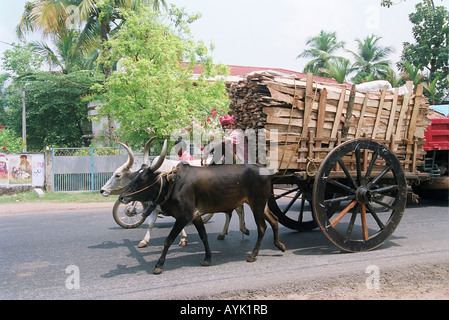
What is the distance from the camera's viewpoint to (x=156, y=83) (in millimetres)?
14023

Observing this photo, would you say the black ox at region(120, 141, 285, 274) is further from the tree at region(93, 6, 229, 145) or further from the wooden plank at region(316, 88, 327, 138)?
the tree at region(93, 6, 229, 145)

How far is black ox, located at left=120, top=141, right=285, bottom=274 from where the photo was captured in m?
5.25

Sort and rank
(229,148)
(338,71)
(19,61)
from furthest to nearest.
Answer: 1. (19,61)
2. (338,71)
3. (229,148)

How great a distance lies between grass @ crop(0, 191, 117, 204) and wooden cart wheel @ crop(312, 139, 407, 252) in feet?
32.1

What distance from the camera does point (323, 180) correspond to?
551cm

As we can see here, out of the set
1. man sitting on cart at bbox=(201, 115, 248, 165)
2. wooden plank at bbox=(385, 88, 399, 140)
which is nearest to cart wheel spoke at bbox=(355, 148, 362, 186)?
wooden plank at bbox=(385, 88, 399, 140)

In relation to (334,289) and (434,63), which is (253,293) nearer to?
(334,289)

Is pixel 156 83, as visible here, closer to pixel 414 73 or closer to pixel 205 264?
pixel 205 264

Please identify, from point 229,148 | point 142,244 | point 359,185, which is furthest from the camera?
point 142,244

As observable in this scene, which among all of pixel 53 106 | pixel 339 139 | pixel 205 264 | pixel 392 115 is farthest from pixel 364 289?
pixel 53 106

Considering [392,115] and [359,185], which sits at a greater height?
[392,115]

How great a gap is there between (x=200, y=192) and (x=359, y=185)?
8.26ft

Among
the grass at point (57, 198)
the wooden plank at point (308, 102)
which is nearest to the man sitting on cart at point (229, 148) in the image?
the wooden plank at point (308, 102)

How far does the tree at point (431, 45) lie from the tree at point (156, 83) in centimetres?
1248
